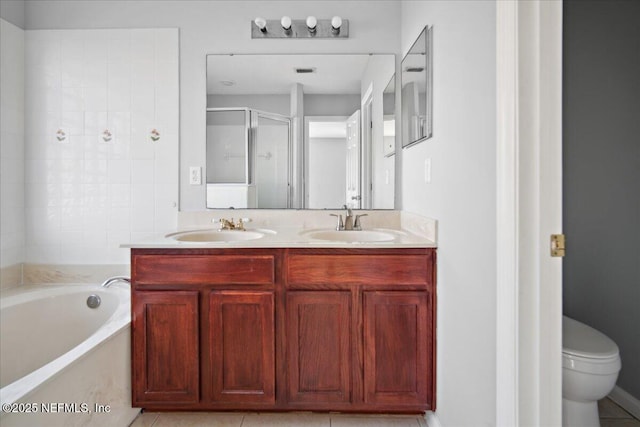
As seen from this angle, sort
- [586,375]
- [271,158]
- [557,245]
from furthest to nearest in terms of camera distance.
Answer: [271,158] < [586,375] < [557,245]

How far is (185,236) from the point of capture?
2229 mm

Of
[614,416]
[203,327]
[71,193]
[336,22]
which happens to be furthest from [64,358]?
[614,416]

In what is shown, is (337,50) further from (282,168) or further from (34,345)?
(34,345)

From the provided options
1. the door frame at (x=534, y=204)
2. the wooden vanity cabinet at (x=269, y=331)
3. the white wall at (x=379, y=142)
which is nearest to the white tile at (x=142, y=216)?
the wooden vanity cabinet at (x=269, y=331)

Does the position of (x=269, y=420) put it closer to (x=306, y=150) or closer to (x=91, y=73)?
(x=306, y=150)

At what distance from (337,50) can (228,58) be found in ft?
2.22

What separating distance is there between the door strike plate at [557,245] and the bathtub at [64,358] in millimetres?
1651

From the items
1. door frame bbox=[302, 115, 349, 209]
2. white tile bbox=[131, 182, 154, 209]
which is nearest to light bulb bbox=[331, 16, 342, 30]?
door frame bbox=[302, 115, 349, 209]

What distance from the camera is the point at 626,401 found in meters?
2.05

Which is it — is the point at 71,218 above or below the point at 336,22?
below

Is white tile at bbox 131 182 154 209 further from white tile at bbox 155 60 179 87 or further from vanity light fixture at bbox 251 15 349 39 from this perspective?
vanity light fixture at bbox 251 15 349 39

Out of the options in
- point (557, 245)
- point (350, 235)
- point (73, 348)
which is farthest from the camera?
point (350, 235)

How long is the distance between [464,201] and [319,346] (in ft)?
3.08

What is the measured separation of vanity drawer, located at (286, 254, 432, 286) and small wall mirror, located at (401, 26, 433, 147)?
61cm
